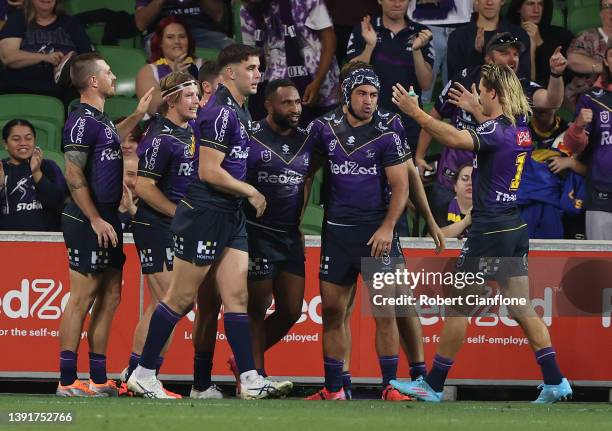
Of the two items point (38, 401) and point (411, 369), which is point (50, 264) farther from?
point (411, 369)

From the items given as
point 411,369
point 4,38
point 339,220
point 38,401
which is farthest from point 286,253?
point 4,38

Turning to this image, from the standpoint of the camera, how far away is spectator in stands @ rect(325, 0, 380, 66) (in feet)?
41.0

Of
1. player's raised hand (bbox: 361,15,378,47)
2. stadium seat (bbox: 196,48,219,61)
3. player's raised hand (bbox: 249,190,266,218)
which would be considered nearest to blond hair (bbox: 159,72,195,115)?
player's raised hand (bbox: 249,190,266,218)

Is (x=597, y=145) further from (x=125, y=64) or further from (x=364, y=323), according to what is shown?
(x=125, y=64)

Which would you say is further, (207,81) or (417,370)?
(207,81)

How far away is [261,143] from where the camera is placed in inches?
343

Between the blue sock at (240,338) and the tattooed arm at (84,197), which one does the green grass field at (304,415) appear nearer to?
the blue sock at (240,338)

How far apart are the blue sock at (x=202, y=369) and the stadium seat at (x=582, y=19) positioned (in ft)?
19.0

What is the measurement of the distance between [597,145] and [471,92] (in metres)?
1.27

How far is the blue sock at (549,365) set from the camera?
8.27 m

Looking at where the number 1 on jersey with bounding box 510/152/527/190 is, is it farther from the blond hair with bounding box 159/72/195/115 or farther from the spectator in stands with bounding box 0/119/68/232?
the spectator in stands with bounding box 0/119/68/232

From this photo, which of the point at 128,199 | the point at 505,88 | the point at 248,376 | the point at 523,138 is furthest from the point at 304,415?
the point at 128,199

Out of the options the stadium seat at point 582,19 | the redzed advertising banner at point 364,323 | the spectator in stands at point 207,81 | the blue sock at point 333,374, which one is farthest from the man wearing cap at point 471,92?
the blue sock at point 333,374

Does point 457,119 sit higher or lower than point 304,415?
higher
